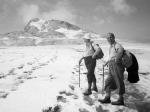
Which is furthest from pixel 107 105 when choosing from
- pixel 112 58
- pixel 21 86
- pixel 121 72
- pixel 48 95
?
pixel 21 86

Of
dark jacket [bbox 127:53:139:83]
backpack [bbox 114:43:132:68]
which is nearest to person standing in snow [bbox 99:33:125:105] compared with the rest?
backpack [bbox 114:43:132:68]

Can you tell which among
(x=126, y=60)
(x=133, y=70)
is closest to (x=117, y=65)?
(x=126, y=60)

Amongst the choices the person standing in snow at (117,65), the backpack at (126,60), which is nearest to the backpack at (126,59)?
the backpack at (126,60)

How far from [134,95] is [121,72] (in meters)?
1.99

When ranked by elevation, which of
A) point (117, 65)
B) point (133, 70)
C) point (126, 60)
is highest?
point (126, 60)

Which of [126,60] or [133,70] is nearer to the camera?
[126,60]

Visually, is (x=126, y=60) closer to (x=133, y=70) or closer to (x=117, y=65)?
(x=117, y=65)

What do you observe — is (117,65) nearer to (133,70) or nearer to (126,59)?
(126,59)

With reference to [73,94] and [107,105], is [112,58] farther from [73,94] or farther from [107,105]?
[73,94]

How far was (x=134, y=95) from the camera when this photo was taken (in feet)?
21.1

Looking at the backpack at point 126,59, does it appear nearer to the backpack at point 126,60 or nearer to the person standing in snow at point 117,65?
the backpack at point 126,60

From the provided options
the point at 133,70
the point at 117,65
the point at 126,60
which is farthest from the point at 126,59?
the point at 133,70

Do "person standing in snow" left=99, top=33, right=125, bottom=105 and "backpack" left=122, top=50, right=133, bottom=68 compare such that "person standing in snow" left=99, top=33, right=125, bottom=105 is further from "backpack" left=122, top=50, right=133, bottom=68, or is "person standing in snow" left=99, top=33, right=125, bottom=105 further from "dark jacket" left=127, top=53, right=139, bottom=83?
"dark jacket" left=127, top=53, right=139, bottom=83

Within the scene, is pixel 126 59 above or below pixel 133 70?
above
